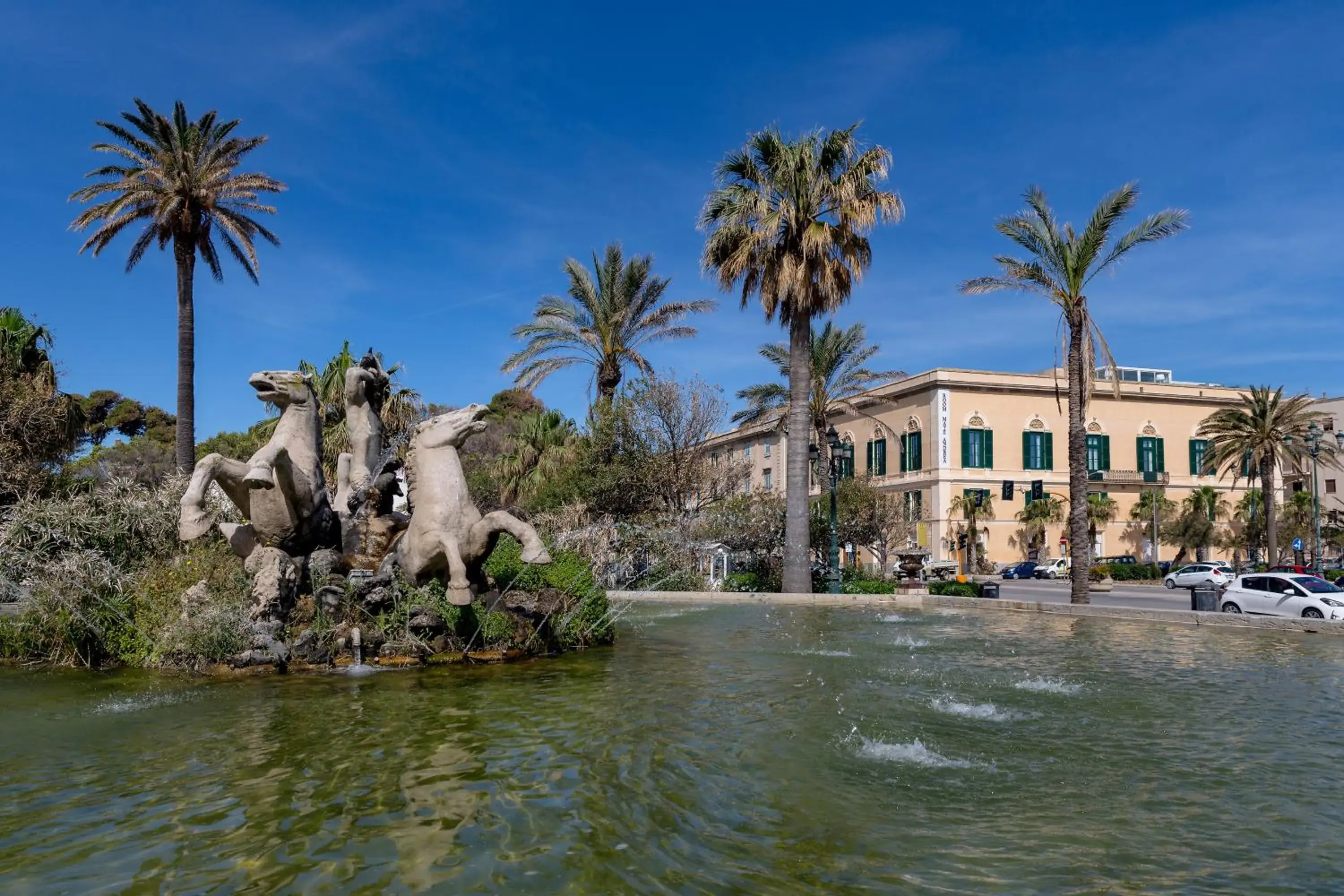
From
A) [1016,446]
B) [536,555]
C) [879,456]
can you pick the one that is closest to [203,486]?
[536,555]

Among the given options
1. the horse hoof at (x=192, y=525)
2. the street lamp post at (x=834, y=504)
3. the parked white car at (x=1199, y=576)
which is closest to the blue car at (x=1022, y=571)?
the parked white car at (x=1199, y=576)

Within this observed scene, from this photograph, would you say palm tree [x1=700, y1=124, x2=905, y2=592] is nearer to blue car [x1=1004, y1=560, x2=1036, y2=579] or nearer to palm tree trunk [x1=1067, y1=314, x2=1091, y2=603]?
palm tree trunk [x1=1067, y1=314, x2=1091, y2=603]

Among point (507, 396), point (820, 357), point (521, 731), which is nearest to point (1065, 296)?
point (820, 357)

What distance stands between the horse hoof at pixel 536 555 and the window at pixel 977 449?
47.0 meters

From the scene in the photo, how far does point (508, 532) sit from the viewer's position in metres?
10.5

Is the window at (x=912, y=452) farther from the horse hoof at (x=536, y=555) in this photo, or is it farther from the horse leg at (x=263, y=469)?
the horse leg at (x=263, y=469)

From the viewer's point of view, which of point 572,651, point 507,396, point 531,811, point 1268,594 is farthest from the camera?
point 507,396

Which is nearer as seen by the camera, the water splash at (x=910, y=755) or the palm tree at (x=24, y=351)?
the water splash at (x=910, y=755)

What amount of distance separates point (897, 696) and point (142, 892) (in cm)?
680

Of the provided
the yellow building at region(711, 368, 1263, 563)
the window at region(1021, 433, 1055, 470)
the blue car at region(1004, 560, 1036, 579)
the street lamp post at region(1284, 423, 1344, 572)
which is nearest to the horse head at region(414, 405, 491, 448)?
the street lamp post at region(1284, 423, 1344, 572)

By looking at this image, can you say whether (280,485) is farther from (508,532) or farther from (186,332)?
(186,332)

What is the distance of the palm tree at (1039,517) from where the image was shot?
5303 cm

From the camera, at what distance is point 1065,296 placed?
22.4 metres

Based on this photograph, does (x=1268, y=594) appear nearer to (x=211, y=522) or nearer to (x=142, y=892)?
(x=211, y=522)
